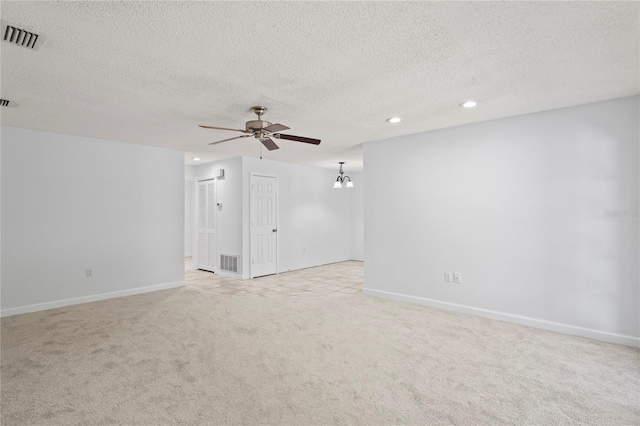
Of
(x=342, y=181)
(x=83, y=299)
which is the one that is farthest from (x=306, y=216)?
(x=83, y=299)

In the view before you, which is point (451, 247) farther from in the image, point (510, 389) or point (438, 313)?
point (510, 389)

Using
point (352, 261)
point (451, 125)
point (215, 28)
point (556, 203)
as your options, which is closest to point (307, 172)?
point (352, 261)

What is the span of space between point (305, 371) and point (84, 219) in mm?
4247

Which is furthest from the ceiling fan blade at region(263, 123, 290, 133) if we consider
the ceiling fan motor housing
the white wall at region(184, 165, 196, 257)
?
the white wall at region(184, 165, 196, 257)

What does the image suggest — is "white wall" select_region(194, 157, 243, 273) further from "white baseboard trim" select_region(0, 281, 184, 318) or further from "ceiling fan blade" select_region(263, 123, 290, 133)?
"ceiling fan blade" select_region(263, 123, 290, 133)

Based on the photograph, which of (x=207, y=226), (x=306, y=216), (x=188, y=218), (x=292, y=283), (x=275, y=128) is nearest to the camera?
(x=275, y=128)

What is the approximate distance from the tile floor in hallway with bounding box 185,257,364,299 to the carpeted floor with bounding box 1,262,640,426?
1218mm

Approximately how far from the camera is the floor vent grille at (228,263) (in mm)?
7039

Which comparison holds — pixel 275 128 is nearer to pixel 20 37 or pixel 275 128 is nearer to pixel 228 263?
pixel 20 37

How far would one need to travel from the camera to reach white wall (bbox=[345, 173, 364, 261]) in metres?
9.49

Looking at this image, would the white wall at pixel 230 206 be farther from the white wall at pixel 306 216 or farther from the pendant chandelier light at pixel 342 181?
the pendant chandelier light at pixel 342 181

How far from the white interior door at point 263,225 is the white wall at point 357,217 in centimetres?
279

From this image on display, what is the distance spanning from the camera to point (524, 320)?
4051 millimetres

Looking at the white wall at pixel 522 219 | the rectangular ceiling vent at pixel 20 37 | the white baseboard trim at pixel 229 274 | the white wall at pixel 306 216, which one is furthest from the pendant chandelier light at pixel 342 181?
the rectangular ceiling vent at pixel 20 37
